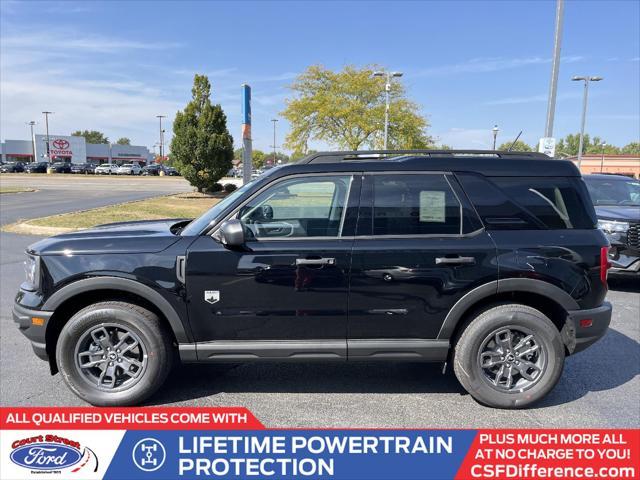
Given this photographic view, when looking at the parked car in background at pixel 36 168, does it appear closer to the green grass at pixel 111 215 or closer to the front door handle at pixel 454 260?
the green grass at pixel 111 215

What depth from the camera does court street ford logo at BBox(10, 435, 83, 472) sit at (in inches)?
98.5

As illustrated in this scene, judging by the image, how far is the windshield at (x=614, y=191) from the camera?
7.57 meters

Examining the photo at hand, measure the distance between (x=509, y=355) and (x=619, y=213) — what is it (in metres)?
4.68

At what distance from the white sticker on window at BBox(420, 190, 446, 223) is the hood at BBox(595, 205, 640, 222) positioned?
4.62 meters

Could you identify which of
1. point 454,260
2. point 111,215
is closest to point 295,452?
point 454,260

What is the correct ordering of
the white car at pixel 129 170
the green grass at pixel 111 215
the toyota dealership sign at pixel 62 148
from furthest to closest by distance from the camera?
the toyota dealership sign at pixel 62 148
the white car at pixel 129 170
the green grass at pixel 111 215

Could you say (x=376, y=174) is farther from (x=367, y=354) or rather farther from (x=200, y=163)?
(x=200, y=163)

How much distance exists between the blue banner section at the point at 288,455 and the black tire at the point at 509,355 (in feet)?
1.68

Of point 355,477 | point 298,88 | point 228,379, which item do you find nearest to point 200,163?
point 298,88

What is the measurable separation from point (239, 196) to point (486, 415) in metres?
2.49

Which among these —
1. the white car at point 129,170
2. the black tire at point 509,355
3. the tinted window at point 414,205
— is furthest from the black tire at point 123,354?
the white car at point 129,170

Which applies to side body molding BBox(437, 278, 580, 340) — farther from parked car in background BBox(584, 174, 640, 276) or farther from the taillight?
parked car in background BBox(584, 174, 640, 276)

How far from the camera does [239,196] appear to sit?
3.36 m

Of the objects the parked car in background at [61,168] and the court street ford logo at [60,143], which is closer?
the parked car in background at [61,168]
